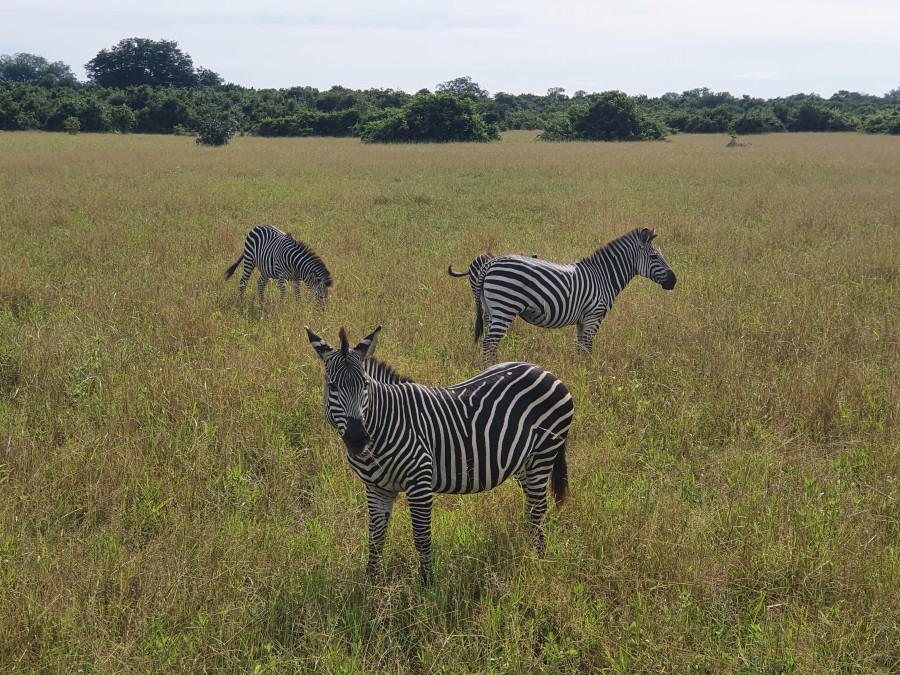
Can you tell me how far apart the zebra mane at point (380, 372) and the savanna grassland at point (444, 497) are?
98cm

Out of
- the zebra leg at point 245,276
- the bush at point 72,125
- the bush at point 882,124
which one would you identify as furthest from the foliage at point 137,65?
the zebra leg at point 245,276

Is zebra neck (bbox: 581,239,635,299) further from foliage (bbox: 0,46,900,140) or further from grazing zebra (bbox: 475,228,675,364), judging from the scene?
foliage (bbox: 0,46,900,140)

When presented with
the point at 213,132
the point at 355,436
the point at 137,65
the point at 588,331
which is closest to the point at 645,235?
the point at 588,331

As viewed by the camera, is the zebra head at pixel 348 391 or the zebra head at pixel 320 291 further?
the zebra head at pixel 320 291

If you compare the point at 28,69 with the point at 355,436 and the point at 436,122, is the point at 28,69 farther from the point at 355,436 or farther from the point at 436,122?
the point at 355,436

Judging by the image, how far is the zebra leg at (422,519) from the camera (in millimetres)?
3543

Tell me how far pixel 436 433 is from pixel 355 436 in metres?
0.66

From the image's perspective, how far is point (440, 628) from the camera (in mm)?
3410

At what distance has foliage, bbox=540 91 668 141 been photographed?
4291cm

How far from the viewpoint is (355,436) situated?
10.5 feet

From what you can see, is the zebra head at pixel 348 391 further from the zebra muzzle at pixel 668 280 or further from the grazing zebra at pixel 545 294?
the zebra muzzle at pixel 668 280

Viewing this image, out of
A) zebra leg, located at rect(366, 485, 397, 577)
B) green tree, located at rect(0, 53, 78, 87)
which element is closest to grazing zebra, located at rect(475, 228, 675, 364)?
zebra leg, located at rect(366, 485, 397, 577)

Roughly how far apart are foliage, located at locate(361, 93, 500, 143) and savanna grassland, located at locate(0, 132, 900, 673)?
30.8m

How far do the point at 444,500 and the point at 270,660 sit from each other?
1.78 meters
